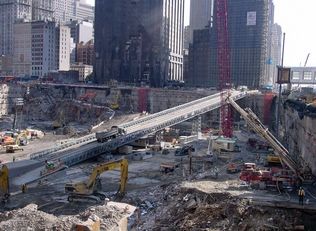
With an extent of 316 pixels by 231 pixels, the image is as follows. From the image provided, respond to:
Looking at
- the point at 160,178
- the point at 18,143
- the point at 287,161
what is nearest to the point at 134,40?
the point at 18,143

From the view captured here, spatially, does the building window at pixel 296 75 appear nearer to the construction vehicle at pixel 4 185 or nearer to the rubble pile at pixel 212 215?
the rubble pile at pixel 212 215

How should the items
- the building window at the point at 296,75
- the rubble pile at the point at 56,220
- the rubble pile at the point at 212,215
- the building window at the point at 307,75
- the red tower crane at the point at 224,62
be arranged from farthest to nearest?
the building window at the point at 296,75, the building window at the point at 307,75, the red tower crane at the point at 224,62, the rubble pile at the point at 212,215, the rubble pile at the point at 56,220

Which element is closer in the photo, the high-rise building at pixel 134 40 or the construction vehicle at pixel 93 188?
the construction vehicle at pixel 93 188

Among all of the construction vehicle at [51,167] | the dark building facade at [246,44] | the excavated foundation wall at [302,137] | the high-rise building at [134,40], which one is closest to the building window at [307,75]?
the excavated foundation wall at [302,137]

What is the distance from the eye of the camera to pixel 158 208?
38375mm

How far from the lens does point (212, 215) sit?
34062 mm

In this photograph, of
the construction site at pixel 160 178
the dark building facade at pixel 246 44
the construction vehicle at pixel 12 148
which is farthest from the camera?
the dark building facade at pixel 246 44

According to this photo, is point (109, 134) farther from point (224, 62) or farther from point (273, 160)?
point (224, 62)

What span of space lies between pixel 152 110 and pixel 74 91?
31.2 meters

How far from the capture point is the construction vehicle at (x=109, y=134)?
60.9 metres

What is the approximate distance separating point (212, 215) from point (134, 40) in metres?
Answer: 137

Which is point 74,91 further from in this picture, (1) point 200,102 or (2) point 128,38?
(1) point 200,102

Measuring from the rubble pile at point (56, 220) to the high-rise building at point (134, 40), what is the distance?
448 feet

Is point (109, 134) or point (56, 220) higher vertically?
point (109, 134)
